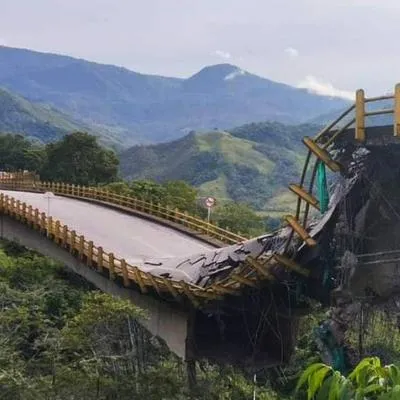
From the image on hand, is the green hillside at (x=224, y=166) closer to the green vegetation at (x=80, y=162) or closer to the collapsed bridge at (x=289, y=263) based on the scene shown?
the green vegetation at (x=80, y=162)

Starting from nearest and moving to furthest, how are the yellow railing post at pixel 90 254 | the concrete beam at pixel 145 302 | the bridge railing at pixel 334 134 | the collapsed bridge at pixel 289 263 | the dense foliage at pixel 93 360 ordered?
the bridge railing at pixel 334 134
the collapsed bridge at pixel 289 263
the dense foliage at pixel 93 360
the concrete beam at pixel 145 302
the yellow railing post at pixel 90 254

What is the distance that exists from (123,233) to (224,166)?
430 ft

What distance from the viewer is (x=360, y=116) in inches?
485

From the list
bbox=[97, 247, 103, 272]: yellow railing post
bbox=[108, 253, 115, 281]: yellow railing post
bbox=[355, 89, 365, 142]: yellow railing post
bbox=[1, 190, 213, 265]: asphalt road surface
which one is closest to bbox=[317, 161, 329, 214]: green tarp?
bbox=[355, 89, 365, 142]: yellow railing post

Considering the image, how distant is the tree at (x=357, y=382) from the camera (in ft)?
17.8

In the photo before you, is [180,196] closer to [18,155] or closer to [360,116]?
[18,155]

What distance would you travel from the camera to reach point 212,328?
18.9 metres

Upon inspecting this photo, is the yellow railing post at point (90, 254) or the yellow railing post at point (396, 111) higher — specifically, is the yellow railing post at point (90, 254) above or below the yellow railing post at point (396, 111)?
below

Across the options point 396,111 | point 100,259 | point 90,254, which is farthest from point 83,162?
point 396,111

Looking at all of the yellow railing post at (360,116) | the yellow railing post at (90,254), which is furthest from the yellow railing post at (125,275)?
the yellow railing post at (360,116)

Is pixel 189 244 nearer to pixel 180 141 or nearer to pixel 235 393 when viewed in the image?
pixel 235 393

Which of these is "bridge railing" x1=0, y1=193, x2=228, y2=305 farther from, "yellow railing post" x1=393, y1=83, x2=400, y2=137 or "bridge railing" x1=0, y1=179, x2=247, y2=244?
"yellow railing post" x1=393, y1=83, x2=400, y2=137

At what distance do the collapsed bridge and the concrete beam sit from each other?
0.12 feet

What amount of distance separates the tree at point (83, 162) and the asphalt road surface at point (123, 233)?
65.7 ft
